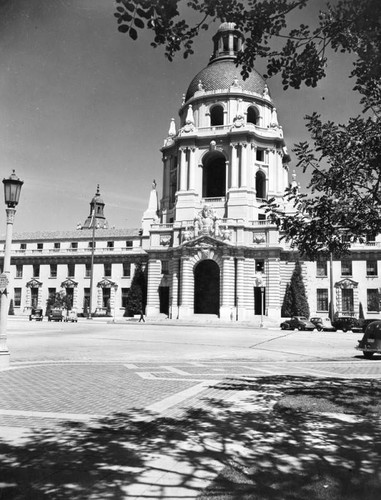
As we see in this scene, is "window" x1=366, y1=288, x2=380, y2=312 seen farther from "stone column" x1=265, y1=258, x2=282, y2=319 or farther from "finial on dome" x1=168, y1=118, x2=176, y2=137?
"finial on dome" x1=168, y1=118, x2=176, y2=137

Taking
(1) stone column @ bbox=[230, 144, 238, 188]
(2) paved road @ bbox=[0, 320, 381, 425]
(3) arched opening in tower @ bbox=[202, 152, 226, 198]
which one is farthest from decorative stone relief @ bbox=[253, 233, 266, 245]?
(2) paved road @ bbox=[0, 320, 381, 425]

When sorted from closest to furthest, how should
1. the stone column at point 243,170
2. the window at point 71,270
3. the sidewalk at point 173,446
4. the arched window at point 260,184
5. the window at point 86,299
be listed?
the sidewalk at point 173,446, the stone column at point 243,170, the arched window at point 260,184, the window at point 86,299, the window at point 71,270

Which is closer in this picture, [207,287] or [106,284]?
[207,287]

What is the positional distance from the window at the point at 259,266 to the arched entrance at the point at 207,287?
5.28m

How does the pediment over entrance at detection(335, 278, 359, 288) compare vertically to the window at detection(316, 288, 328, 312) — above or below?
above

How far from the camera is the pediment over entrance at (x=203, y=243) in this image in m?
62.6

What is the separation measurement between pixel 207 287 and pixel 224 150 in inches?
806

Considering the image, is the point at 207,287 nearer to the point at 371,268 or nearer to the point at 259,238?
the point at 259,238

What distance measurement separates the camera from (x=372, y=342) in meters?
19.7

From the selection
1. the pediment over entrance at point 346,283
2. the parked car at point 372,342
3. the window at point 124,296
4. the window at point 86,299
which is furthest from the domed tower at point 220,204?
the parked car at point 372,342

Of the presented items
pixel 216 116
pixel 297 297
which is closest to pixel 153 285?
pixel 297 297

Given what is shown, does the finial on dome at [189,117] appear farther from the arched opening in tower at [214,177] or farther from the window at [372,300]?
the window at [372,300]

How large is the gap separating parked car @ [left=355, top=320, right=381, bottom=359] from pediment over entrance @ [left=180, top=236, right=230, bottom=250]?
138 feet

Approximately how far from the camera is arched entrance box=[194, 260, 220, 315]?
64.8 meters
